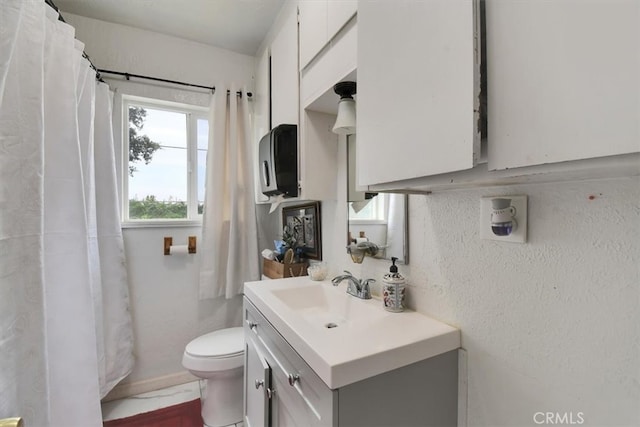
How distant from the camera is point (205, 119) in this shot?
2193 mm

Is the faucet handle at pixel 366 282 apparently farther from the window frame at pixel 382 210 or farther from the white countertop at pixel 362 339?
the window frame at pixel 382 210

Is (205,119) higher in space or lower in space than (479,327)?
higher

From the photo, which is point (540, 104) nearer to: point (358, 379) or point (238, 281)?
point (358, 379)

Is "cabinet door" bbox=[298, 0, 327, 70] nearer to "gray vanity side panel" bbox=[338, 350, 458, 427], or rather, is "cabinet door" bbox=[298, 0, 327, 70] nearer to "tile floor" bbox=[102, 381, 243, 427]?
"gray vanity side panel" bbox=[338, 350, 458, 427]

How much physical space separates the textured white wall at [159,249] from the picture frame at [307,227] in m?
0.79

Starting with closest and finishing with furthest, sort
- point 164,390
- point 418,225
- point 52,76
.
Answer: point 418,225 < point 52,76 < point 164,390

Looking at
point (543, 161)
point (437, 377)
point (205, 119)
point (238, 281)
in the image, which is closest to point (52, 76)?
point (205, 119)

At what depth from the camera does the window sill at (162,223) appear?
1898 millimetres

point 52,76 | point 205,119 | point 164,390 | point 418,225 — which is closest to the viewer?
point 418,225

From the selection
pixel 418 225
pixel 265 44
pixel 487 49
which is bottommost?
pixel 418 225

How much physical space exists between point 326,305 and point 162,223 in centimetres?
140

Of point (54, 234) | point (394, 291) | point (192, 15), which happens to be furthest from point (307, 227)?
point (192, 15)

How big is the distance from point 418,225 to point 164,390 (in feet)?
6.90

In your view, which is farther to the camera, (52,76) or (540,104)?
(52,76)
